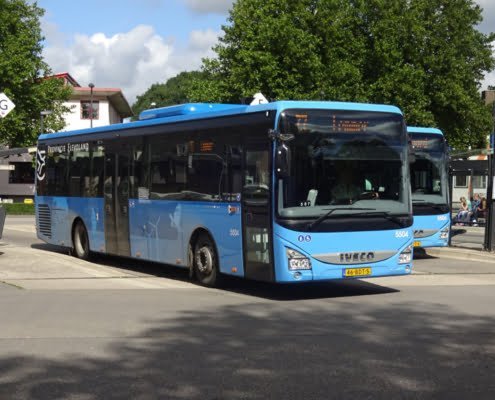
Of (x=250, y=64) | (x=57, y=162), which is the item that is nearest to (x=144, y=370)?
(x=57, y=162)

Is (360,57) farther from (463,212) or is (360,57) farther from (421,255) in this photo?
(421,255)

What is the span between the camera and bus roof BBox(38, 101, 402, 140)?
12125 millimetres

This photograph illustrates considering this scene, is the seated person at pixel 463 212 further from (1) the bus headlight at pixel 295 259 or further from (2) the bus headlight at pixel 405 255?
(1) the bus headlight at pixel 295 259

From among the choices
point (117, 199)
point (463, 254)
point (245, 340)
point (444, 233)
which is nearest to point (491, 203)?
point (463, 254)

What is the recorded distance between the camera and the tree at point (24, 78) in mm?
50969

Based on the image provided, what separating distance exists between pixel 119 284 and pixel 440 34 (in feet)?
129

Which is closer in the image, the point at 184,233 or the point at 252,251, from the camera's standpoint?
the point at 252,251

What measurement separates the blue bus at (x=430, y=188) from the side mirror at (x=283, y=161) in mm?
8076

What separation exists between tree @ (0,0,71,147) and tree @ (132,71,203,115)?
181ft

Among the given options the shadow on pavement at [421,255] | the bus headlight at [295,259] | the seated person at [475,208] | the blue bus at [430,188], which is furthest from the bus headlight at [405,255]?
the seated person at [475,208]

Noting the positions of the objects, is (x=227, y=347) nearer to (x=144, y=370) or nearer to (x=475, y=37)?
(x=144, y=370)

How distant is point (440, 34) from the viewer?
49688 mm

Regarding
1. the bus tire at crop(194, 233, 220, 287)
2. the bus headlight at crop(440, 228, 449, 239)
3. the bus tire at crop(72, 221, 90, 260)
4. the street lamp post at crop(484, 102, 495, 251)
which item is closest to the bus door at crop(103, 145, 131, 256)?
the bus tire at crop(72, 221, 90, 260)

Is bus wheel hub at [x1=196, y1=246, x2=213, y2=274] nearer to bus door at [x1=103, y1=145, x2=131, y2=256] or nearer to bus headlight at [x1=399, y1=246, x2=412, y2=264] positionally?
bus door at [x1=103, y1=145, x2=131, y2=256]
